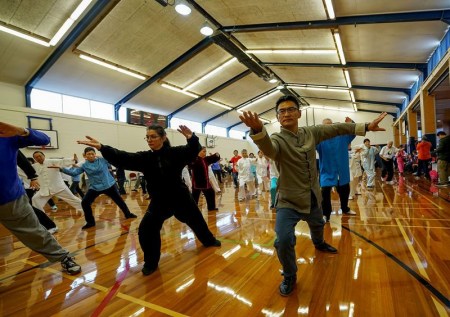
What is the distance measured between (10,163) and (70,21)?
23.9 ft

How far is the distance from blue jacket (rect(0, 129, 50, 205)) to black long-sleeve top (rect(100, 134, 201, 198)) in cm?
79

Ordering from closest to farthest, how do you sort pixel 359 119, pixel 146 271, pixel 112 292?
pixel 112 292 < pixel 146 271 < pixel 359 119

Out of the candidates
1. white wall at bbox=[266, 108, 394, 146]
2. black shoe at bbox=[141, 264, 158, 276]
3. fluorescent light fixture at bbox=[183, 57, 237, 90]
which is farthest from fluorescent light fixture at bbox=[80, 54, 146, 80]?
white wall at bbox=[266, 108, 394, 146]

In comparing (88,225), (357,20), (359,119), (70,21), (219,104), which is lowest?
(88,225)

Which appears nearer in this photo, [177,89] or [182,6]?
[182,6]

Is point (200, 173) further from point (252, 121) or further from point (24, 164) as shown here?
→ point (252, 121)

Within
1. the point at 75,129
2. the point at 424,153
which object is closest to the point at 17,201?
the point at 75,129

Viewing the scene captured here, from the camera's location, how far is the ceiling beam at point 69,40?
7312 millimetres

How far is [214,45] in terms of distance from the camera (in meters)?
10.6

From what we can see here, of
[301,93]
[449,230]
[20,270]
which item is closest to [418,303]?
[449,230]

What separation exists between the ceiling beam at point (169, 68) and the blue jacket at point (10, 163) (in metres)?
9.05

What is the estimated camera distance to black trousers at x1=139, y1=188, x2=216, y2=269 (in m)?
2.54

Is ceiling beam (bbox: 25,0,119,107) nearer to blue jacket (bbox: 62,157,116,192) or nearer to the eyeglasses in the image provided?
blue jacket (bbox: 62,157,116,192)

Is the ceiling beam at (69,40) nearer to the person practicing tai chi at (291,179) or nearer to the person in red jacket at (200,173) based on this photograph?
the person in red jacket at (200,173)
